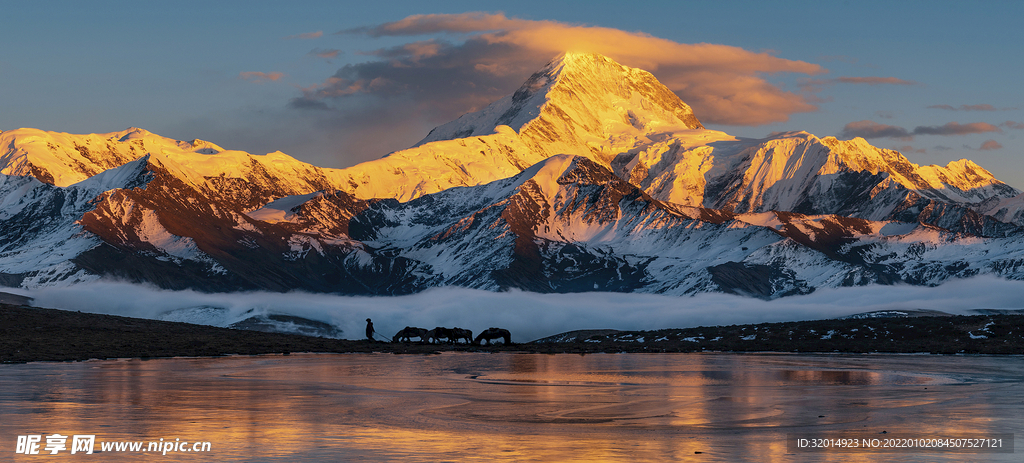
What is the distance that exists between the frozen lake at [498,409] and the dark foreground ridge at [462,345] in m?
11.8

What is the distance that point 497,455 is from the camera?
32531 mm

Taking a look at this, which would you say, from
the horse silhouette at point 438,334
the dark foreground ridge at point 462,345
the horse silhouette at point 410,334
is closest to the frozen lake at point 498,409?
the dark foreground ridge at point 462,345

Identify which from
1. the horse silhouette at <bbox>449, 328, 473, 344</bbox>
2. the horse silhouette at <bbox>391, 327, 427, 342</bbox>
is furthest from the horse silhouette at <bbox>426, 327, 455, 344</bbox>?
the horse silhouette at <bbox>391, 327, 427, 342</bbox>

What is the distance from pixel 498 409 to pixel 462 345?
64.9 m

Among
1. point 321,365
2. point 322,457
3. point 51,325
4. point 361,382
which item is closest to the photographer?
point 322,457

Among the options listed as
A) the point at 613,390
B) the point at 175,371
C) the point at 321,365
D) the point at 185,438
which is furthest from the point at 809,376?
the point at 185,438

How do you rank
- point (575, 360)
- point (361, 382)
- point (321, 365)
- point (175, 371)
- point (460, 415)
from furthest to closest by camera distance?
point (575, 360) → point (321, 365) → point (175, 371) → point (361, 382) → point (460, 415)

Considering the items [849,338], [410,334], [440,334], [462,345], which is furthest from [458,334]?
[849,338]

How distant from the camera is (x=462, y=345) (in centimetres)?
11012

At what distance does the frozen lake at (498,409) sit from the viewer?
3378cm

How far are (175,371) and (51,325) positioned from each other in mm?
33254

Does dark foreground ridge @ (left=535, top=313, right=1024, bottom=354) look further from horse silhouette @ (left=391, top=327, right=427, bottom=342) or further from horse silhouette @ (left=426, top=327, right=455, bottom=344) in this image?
horse silhouette @ (left=391, top=327, right=427, bottom=342)

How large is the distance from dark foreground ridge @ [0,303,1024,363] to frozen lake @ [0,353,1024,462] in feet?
38.7

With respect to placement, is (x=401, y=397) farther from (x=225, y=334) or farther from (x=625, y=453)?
(x=225, y=334)
